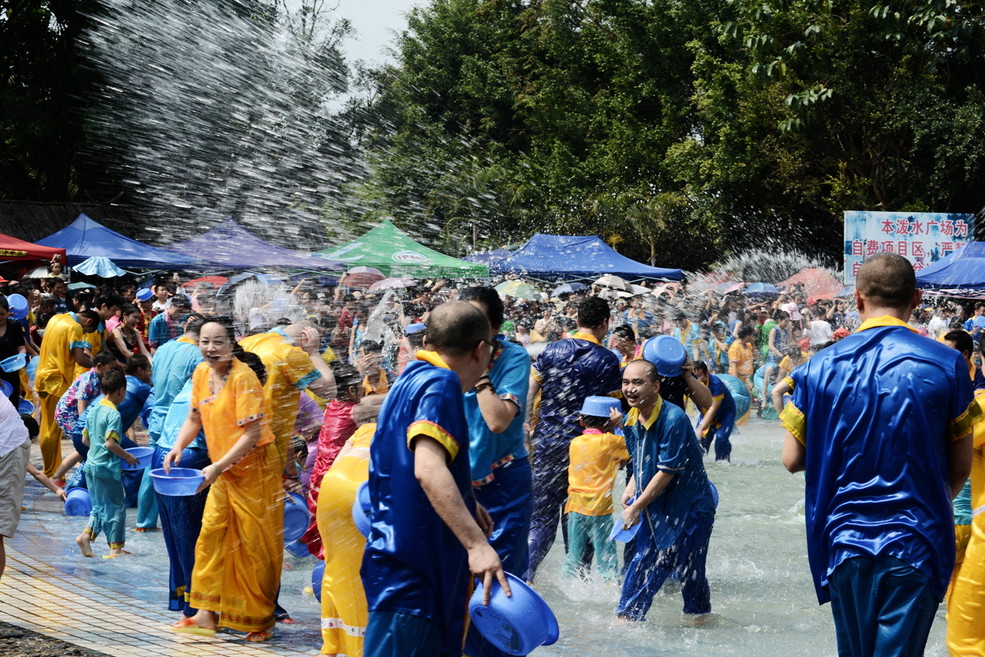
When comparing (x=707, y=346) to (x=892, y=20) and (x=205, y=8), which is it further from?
(x=205, y=8)

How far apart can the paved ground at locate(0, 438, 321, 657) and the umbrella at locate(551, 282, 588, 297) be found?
61.7ft

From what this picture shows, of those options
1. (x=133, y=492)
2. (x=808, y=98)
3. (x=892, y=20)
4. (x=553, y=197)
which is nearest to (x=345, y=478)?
(x=133, y=492)

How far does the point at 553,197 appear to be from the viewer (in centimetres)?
3641

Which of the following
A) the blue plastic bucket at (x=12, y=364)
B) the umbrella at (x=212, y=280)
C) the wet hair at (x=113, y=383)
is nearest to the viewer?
the wet hair at (x=113, y=383)

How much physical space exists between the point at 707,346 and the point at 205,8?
36.2 ft

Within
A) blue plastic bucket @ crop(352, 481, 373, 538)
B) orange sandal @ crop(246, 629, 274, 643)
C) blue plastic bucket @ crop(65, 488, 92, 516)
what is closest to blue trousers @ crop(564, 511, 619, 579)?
orange sandal @ crop(246, 629, 274, 643)

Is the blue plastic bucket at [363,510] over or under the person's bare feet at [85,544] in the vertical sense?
over

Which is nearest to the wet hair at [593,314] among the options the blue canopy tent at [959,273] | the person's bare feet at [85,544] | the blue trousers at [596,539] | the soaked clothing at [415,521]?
the blue trousers at [596,539]

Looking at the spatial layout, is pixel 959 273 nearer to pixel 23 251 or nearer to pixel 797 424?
pixel 797 424

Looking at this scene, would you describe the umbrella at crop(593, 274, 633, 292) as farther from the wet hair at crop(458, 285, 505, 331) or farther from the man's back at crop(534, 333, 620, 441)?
the wet hair at crop(458, 285, 505, 331)

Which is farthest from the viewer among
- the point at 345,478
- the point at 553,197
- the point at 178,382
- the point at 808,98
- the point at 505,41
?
the point at 553,197

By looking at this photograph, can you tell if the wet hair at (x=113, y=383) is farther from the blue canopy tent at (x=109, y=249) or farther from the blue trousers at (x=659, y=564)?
the blue canopy tent at (x=109, y=249)

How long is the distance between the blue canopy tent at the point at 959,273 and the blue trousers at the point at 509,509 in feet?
49.5

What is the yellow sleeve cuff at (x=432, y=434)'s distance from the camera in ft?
11.1
